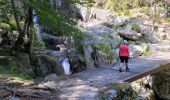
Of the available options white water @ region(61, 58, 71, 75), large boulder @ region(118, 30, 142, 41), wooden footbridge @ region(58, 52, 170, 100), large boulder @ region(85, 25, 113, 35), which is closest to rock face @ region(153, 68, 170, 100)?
wooden footbridge @ region(58, 52, 170, 100)

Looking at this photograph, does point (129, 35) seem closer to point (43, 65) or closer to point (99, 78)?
point (43, 65)

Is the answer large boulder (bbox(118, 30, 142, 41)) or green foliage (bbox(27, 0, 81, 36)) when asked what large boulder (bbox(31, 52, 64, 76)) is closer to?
green foliage (bbox(27, 0, 81, 36))

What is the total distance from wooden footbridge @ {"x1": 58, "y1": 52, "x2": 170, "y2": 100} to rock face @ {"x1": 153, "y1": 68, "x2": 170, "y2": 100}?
1.20 m

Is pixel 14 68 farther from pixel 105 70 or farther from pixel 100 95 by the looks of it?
pixel 100 95

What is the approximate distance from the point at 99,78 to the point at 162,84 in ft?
21.4

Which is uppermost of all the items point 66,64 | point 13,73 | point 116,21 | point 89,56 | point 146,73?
point 116,21

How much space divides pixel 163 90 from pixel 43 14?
29.3 ft

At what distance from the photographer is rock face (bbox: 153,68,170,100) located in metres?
17.9

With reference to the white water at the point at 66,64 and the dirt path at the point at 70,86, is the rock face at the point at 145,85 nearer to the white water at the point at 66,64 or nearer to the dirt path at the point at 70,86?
the dirt path at the point at 70,86

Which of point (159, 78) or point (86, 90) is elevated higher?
point (86, 90)

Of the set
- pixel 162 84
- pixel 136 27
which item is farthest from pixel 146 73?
pixel 136 27

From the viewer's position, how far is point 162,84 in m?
18.2

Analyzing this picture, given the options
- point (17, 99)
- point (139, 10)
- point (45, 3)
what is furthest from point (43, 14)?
point (139, 10)

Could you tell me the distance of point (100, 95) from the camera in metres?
10.4
